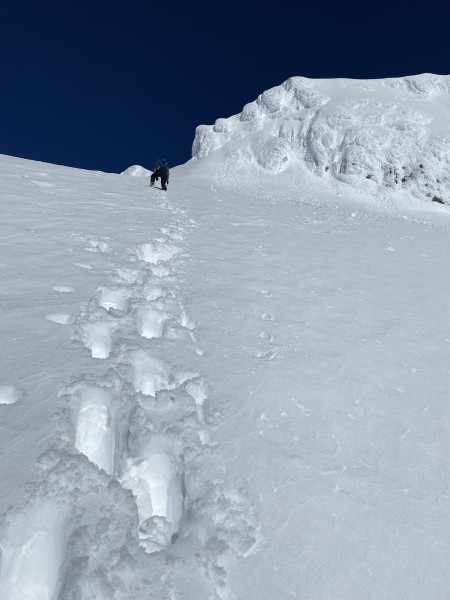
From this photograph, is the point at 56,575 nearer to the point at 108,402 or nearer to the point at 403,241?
the point at 108,402

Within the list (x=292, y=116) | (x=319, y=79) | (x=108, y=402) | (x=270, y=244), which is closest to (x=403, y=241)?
(x=270, y=244)

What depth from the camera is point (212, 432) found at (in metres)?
3.46

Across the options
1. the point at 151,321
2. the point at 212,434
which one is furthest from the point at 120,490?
the point at 151,321

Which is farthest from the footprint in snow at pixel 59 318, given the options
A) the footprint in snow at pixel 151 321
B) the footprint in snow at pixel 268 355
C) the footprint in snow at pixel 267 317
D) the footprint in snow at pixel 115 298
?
the footprint in snow at pixel 267 317

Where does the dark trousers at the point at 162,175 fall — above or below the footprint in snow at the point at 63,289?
above

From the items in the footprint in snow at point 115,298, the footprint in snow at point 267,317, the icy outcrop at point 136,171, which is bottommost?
the footprint in snow at point 267,317

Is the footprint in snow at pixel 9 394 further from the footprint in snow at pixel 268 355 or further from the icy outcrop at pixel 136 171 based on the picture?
the icy outcrop at pixel 136 171

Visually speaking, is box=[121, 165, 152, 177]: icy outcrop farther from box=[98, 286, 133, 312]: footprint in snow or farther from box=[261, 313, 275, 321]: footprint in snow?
box=[261, 313, 275, 321]: footprint in snow

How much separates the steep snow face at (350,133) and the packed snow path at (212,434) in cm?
2715

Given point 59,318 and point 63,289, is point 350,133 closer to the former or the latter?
point 63,289

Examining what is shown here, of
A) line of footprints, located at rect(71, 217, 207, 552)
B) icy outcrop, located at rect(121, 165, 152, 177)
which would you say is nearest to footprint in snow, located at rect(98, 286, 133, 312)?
line of footprints, located at rect(71, 217, 207, 552)

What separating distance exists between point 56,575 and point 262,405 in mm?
2112

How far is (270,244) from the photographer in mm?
10320

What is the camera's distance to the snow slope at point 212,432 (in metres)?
2.46
